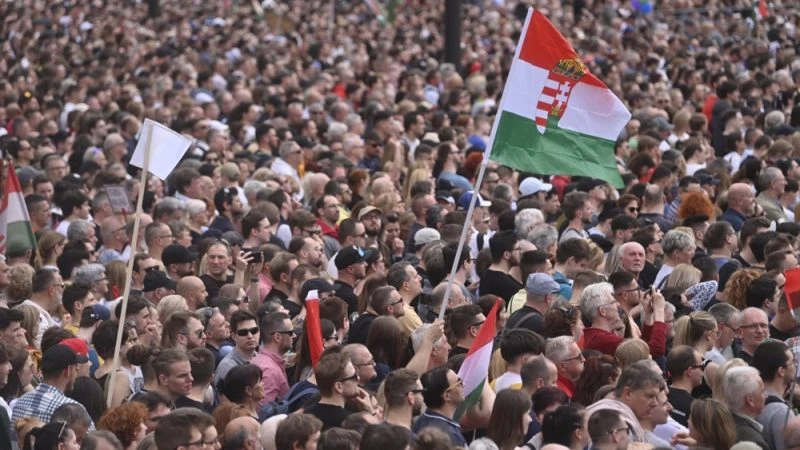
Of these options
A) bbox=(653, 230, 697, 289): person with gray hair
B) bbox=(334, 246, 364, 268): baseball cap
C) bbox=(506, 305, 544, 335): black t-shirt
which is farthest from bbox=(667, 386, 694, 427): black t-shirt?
bbox=(334, 246, 364, 268): baseball cap

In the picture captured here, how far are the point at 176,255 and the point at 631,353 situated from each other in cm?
427

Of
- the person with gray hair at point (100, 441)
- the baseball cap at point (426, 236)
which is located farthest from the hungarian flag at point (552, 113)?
the person with gray hair at point (100, 441)

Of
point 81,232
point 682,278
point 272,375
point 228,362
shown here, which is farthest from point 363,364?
point 81,232

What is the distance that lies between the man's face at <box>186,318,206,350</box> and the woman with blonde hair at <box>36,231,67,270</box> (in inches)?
133

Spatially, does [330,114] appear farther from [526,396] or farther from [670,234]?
[526,396]

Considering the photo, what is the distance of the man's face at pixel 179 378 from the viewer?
907 cm

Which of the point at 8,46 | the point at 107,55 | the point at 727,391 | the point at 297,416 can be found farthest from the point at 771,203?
the point at 8,46

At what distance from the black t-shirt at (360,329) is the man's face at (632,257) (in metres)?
2.12

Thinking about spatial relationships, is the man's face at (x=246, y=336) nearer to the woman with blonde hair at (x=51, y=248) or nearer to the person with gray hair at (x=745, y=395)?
the person with gray hair at (x=745, y=395)

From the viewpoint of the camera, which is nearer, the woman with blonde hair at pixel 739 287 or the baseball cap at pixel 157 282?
the woman with blonde hair at pixel 739 287

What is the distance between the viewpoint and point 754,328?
392 inches

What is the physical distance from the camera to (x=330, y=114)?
21.6 metres

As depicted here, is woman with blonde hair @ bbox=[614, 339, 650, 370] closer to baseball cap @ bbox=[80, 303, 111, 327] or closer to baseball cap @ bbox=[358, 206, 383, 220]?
baseball cap @ bbox=[80, 303, 111, 327]

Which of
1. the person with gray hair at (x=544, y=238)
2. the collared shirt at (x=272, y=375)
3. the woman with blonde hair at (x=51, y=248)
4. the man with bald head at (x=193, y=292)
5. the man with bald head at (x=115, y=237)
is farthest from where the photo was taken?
the man with bald head at (x=115, y=237)
